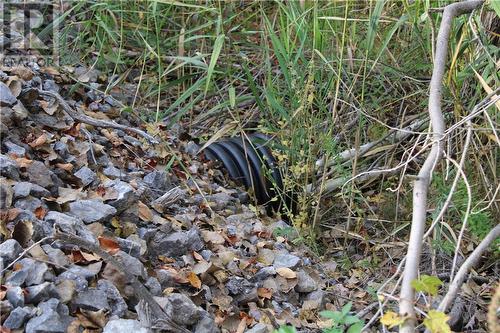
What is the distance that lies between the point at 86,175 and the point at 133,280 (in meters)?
0.67

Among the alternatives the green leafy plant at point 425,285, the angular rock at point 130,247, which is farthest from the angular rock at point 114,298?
the green leafy plant at point 425,285

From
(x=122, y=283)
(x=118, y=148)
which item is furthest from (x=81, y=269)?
(x=118, y=148)

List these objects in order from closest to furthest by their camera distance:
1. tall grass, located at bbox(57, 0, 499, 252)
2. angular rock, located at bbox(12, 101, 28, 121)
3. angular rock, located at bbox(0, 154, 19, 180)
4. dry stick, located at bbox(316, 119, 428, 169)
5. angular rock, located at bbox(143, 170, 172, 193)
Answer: angular rock, located at bbox(0, 154, 19, 180)
angular rock, located at bbox(12, 101, 28, 121)
angular rock, located at bbox(143, 170, 172, 193)
tall grass, located at bbox(57, 0, 499, 252)
dry stick, located at bbox(316, 119, 428, 169)

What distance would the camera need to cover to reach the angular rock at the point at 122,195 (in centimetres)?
216

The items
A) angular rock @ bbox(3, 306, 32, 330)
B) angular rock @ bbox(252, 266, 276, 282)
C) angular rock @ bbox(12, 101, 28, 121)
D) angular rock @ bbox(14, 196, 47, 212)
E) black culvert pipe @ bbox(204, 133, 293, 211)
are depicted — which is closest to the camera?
angular rock @ bbox(3, 306, 32, 330)

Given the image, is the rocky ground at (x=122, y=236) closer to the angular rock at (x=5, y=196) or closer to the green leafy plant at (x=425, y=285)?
the angular rock at (x=5, y=196)

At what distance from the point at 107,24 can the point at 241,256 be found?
1.56 meters

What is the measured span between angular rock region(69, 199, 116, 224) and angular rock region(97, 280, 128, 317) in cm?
34

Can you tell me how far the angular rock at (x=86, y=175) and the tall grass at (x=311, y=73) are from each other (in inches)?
23.5

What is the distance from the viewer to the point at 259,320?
2025 mm

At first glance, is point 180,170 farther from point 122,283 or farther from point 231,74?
point 122,283

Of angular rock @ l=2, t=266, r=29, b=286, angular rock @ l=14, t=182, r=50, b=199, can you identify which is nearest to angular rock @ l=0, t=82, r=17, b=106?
angular rock @ l=14, t=182, r=50, b=199

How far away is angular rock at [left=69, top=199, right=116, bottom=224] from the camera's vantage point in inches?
79.4

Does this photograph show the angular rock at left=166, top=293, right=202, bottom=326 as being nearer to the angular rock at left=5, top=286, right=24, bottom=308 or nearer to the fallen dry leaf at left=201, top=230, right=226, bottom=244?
the angular rock at left=5, top=286, right=24, bottom=308
